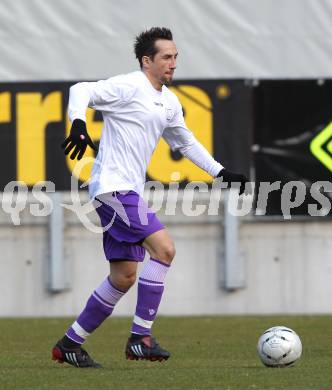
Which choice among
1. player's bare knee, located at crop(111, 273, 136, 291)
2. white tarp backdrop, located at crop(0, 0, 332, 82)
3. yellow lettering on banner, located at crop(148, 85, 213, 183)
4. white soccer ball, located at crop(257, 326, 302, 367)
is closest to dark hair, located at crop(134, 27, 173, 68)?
player's bare knee, located at crop(111, 273, 136, 291)

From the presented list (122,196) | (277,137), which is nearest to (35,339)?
(122,196)

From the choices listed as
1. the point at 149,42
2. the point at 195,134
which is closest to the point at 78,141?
the point at 149,42

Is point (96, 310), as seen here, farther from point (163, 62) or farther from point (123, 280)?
point (163, 62)

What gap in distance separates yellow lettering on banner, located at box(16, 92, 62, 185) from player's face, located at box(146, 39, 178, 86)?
23.2ft

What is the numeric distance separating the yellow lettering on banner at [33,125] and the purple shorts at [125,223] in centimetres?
721

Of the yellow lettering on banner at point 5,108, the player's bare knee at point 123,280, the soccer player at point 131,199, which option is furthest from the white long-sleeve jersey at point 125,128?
the yellow lettering on banner at point 5,108

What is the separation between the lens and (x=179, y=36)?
14727mm

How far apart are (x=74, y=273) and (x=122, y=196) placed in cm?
734

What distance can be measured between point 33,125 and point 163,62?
7256mm

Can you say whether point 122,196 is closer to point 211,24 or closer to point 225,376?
point 225,376

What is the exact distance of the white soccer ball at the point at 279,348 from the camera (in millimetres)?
7332

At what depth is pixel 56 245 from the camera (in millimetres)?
14656

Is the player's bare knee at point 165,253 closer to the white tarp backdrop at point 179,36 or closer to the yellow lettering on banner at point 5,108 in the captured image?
the white tarp backdrop at point 179,36

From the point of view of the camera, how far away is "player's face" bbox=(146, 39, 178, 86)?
25.1 feet
